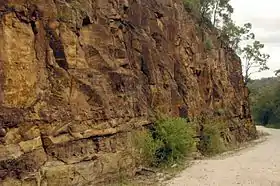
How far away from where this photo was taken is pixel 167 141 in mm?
26531

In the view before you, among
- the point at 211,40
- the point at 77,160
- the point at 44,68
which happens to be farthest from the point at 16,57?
the point at 211,40

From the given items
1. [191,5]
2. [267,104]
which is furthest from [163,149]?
[267,104]

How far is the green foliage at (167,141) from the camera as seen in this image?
25200mm

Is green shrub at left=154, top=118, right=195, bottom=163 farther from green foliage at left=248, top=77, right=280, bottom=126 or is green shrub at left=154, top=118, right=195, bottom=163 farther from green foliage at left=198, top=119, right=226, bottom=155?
green foliage at left=248, top=77, right=280, bottom=126

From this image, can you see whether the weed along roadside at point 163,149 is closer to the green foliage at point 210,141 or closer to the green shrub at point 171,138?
the green shrub at point 171,138

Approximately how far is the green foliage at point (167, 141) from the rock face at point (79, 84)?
1.15m

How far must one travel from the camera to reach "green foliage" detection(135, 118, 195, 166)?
25.2m

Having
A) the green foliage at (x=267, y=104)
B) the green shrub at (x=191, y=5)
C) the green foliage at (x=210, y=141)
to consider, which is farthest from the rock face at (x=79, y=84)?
the green foliage at (x=267, y=104)

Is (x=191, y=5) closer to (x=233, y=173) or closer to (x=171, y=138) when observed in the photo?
(x=171, y=138)

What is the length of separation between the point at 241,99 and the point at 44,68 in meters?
38.3

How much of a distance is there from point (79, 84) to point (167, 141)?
885 centimetres

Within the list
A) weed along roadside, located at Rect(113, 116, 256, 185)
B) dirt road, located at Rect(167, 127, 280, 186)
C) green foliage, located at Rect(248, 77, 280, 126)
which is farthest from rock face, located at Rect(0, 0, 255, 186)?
green foliage, located at Rect(248, 77, 280, 126)

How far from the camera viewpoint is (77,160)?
1859cm

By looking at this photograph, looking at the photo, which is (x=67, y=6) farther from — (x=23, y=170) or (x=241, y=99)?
(x=241, y=99)
